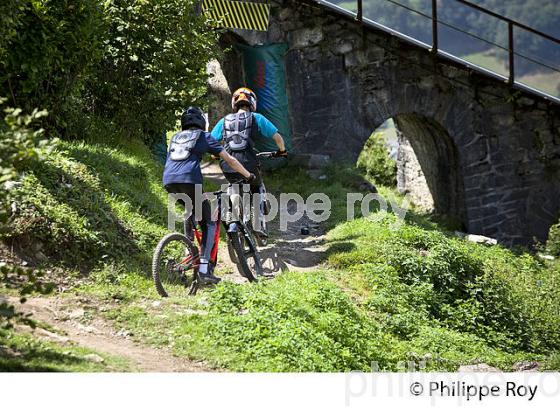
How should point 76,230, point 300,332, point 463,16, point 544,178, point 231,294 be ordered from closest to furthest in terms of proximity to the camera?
point 300,332 < point 231,294 < point 76,230 < point 544,178 < point 463,16

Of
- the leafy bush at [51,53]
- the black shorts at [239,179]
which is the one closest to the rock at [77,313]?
the black shorts at [239,179]

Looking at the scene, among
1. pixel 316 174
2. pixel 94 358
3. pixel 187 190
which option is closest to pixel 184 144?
pixel 187 190

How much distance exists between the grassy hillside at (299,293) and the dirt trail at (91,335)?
16 centimetres

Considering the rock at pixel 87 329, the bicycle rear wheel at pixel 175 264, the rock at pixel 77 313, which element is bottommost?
the rock at pixel 87 329

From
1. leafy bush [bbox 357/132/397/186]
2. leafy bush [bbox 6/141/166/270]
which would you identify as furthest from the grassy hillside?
leafy bush [bbox 357/132/397/186]

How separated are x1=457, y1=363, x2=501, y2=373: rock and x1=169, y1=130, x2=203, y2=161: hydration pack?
11.1 ft

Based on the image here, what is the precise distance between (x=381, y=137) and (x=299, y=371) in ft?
59.4

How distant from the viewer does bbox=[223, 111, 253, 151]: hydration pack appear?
11.0 meters

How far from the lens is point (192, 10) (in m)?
15.0

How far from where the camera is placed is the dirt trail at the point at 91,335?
7648 mm

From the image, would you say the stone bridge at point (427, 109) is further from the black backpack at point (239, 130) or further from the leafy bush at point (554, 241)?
the black backpack at point (239, 130)

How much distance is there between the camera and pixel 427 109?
64.1 ft

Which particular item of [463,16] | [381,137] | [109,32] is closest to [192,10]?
[109,32]

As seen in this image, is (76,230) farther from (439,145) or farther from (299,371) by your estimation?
(439,145)
